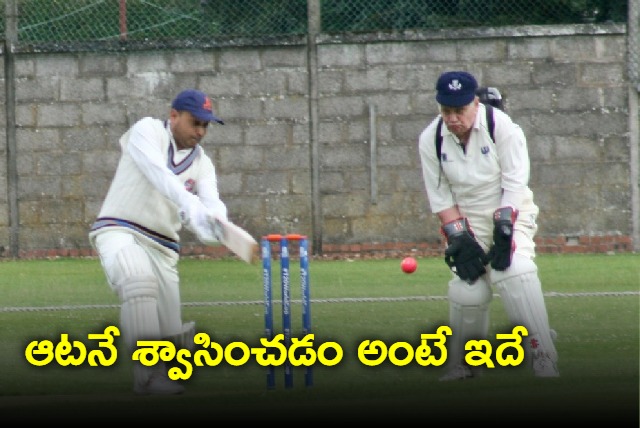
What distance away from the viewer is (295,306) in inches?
486

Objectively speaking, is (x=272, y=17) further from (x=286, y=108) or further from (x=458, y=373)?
(x=458, y=373)

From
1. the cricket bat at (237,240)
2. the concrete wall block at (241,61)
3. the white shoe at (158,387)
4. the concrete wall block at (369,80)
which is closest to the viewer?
the cricket bat at (237,240)

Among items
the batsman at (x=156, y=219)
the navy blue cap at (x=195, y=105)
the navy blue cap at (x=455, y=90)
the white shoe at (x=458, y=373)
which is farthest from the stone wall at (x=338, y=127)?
the white shoe at (x=458, y=373)

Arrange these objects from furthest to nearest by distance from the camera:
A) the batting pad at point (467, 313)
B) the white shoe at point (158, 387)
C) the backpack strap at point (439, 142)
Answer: the backpack strap at point (439, 142), the batting pad at point (467, 313), the white shoe at point (158, 387)

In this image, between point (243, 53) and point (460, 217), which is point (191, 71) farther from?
point (460, 217)

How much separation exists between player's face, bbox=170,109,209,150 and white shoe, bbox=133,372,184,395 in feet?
4.70

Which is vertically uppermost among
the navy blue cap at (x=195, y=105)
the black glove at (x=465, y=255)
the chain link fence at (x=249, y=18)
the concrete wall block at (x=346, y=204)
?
the chain link fence at (x=249, y=18)

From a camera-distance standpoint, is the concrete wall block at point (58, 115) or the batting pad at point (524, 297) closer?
the batting pad at point (524, 297)

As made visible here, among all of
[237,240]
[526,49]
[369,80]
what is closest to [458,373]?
[237,240]

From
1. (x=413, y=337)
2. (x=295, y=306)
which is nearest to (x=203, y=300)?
(x=295, y=306)

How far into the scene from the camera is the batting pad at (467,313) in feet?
27.9

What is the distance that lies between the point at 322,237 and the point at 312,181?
2.16 ft

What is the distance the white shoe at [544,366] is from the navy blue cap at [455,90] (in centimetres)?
149

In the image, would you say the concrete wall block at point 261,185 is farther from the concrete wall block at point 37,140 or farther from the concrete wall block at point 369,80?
the concrete wall block at point 37,140
